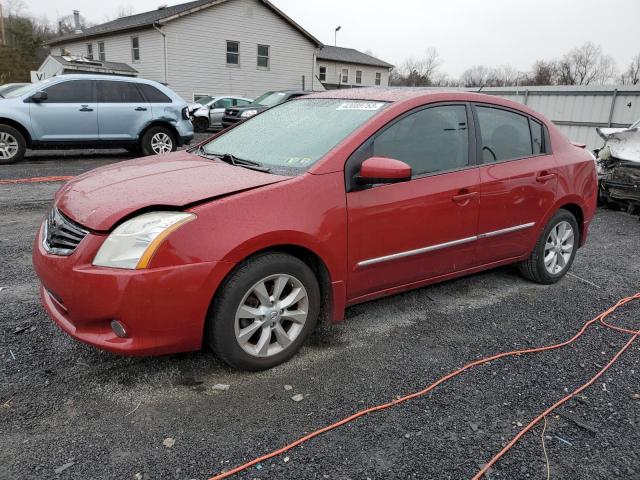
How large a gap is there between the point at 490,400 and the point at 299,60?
92.1 ft

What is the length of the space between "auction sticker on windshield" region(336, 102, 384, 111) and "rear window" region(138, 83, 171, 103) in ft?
27.8

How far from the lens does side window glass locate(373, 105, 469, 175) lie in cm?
333

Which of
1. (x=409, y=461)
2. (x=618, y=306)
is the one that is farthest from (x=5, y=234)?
(x=618, y=306)

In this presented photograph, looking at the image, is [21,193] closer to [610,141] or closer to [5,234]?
[5,234]

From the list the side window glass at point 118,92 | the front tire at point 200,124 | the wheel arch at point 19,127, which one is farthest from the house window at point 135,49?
the wheel arch at point 19,127

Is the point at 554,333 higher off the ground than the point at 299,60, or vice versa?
the point at 299,60

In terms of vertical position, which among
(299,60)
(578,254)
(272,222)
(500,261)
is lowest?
(578,254)

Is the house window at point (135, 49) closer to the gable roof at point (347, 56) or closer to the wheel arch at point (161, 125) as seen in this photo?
the wheel arch at point (161, 125)

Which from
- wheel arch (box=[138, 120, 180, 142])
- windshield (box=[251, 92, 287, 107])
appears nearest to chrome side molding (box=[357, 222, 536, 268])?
wheel arch (box=[138, 120, 180, 142])

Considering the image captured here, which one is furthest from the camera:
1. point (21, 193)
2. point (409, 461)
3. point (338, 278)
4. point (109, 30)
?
point (109, 30)

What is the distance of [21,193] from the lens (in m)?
7.32

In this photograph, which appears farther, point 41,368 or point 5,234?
point 5,234

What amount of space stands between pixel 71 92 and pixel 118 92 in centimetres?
90

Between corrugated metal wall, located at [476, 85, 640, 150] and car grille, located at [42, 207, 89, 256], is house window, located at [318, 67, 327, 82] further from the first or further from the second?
car grille, located at [42, 207, 89, 256]
